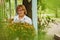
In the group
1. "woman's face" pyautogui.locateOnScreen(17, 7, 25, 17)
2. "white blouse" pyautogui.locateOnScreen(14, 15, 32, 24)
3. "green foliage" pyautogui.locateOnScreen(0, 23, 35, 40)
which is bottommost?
"green foliage" pyautogui.locateOnScreen(0, 23, 35, 40)

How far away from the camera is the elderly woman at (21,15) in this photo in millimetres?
1833

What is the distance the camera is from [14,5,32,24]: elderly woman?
1833 mm

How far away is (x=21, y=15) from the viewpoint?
72.6 inches

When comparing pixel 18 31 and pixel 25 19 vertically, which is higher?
pixel 25 19

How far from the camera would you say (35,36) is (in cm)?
186

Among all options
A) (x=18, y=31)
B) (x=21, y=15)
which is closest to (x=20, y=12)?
(x=21, y=15)

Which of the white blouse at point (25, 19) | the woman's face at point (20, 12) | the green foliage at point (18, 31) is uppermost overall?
the woman's face at point (20, 12)

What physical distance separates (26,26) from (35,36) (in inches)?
4.9

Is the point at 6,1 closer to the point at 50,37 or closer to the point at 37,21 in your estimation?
the point at 37,21

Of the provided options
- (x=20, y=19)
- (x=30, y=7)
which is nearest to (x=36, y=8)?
(x=30, y=7)

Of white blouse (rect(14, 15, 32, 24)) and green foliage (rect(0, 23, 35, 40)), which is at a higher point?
white blouse (rect(14, 15, 32, 24))

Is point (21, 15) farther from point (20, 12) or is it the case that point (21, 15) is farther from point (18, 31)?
point (18, 31)

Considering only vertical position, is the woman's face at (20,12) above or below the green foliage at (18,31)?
above

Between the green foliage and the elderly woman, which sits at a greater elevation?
the elderly woman
